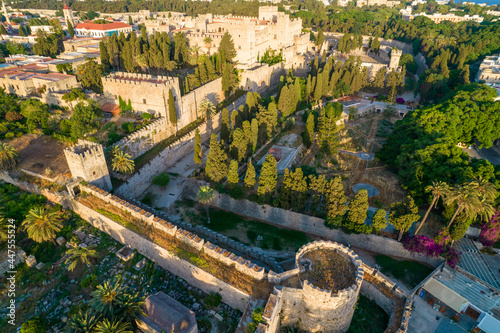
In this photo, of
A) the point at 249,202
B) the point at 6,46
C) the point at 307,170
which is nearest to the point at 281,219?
the point at 249,202

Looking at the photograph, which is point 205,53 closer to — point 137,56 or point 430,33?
point 137,56

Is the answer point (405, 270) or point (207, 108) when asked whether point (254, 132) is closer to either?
point (207, 108)

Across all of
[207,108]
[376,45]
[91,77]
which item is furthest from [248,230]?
[376,45]

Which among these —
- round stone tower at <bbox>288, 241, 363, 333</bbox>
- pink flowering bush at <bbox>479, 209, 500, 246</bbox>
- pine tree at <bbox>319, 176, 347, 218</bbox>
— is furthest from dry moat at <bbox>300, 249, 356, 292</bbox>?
pink flowering bush at <bbox>479, 209, 500, 246</bbox>

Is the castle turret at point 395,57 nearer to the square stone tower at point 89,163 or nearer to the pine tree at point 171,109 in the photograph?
the pine tree at point 171,109

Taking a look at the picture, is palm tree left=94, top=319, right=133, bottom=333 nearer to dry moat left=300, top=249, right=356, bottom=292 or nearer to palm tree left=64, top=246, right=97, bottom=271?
palm tree left=64, top=246, right=97, bottom=271

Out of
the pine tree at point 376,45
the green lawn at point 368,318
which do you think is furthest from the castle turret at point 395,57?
the green lawn at point 368,318
